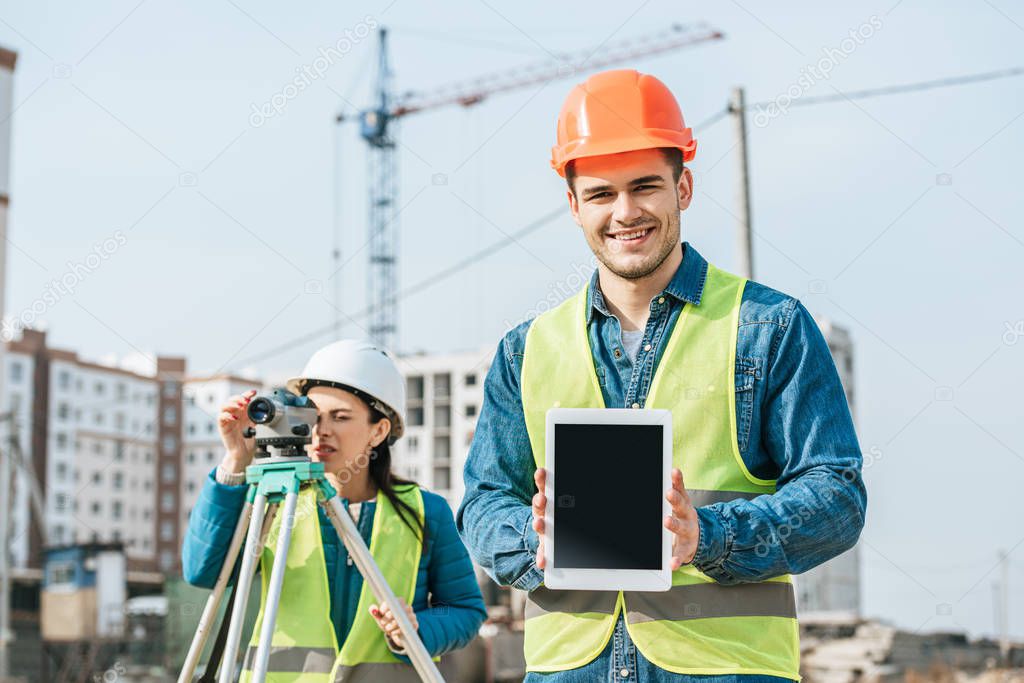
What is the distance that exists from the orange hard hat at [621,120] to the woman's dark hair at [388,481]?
1.82 m

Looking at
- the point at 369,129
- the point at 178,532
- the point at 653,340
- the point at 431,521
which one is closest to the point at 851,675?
the point at 431,521

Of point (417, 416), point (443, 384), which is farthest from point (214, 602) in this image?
point (417, 416)

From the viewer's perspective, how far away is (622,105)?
118 inches

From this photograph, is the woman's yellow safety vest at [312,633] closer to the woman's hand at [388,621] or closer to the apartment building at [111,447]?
the woman's hand at [388,621]

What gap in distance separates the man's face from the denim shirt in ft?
0.35

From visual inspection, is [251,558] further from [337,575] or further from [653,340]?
[653,340]

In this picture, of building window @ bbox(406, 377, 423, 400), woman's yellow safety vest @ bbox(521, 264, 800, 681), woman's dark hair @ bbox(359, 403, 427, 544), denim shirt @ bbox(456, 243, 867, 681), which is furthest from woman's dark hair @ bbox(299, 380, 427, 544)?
building window @ bbox(406, 377, 423, 400)

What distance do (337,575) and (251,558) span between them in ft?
2.08

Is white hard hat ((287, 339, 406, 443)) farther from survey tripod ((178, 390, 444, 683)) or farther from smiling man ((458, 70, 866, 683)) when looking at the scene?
smiling man ((458, 70, 866, 683))

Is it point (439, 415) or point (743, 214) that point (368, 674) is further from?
point (439, 415)

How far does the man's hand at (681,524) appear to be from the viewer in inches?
98.0

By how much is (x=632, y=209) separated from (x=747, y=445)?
591mm

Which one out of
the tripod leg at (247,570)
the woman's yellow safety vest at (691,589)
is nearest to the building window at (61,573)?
the tripod leg at (247,570)

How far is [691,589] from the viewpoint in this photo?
271cm
